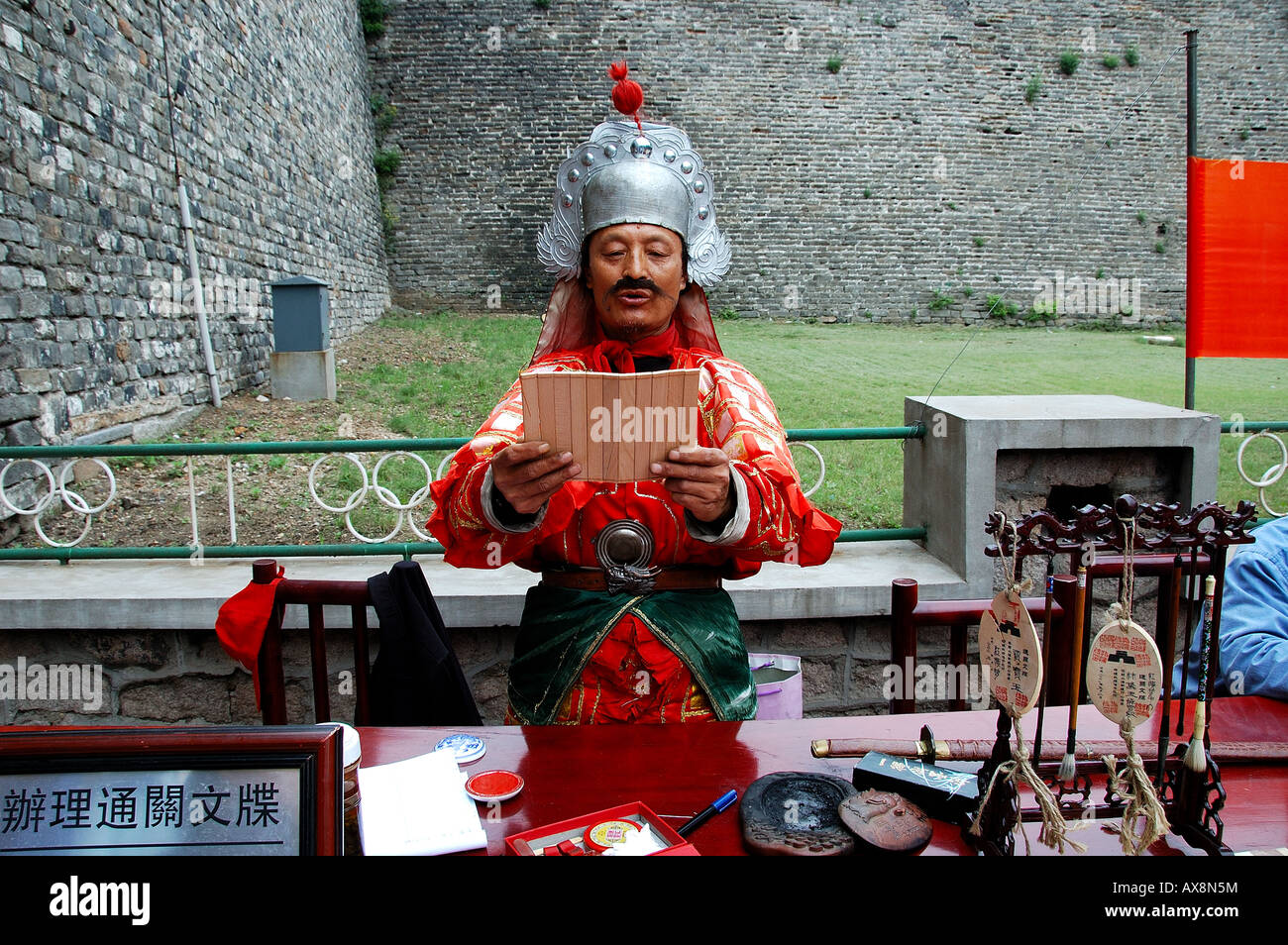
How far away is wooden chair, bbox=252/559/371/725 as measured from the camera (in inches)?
76.8

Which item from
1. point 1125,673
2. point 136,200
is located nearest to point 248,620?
point 1125,673

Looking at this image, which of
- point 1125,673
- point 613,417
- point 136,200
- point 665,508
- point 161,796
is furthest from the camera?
point 136,200

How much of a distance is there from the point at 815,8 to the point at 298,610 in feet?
61.0

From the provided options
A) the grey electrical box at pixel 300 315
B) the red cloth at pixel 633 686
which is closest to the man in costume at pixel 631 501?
the red cloth at pixel 633 686

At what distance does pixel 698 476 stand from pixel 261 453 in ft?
6.82

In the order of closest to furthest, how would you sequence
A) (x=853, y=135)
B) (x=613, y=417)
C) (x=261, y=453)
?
(x=613, y=417), (x=261, y=453), (x=853, y=135)

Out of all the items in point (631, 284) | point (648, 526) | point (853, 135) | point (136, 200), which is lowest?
point (648, 526)

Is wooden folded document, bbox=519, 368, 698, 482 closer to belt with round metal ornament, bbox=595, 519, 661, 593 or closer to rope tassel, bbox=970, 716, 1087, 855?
belt with round metal ornament, bbox=595, 519, 661, 593

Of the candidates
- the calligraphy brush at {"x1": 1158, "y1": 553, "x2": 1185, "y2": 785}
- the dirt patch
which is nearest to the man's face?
the calligraphy brush at {"x1": 1158, "y1": 553, "x2": 1185, "y2": 785}

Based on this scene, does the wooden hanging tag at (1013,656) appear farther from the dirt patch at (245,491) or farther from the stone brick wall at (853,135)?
the stone brick wall at (853,135)

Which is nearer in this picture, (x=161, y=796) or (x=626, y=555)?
(x=161, y=796)

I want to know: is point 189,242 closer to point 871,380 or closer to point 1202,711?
point 871,380

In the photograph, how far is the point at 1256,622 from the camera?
1832 millimetres

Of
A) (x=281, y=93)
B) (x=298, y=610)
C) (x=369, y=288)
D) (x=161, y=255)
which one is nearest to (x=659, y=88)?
(x=369, y=288)
